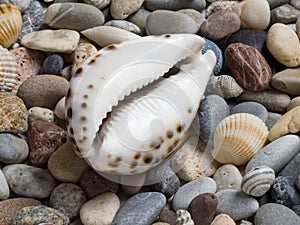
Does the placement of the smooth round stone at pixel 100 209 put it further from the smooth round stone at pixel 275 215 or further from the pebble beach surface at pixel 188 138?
the smooth round stone at pixel 275 215

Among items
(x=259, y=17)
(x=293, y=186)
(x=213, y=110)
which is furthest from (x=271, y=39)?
(x=293, y=186)

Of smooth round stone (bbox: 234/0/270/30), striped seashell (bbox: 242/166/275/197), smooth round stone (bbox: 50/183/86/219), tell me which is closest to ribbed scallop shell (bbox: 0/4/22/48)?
smooth round stone (bbox: 50/183/86/219)

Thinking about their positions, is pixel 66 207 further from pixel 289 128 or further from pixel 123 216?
pixel 289 128

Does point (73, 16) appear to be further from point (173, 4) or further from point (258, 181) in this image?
point (258, 181)

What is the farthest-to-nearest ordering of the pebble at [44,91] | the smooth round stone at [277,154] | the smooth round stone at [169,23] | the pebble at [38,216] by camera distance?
the smooth round stone at [169,23] < the pebble at [44,91] < the smooth round stone at [277,154] < the pebble at [38,216]

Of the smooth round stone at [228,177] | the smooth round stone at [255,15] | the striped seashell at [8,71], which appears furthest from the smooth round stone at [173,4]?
the smooth round stone at [228,177]

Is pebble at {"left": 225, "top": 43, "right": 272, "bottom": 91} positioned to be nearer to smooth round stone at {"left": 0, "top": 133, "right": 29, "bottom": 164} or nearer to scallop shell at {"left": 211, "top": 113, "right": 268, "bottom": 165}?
scallop shell at {"left": 211, "top": 113, "right": 268, "bottom": 165}

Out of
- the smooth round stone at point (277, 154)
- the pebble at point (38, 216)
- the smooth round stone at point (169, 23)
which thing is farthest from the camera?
the smooth round stone at point (169, 23)
